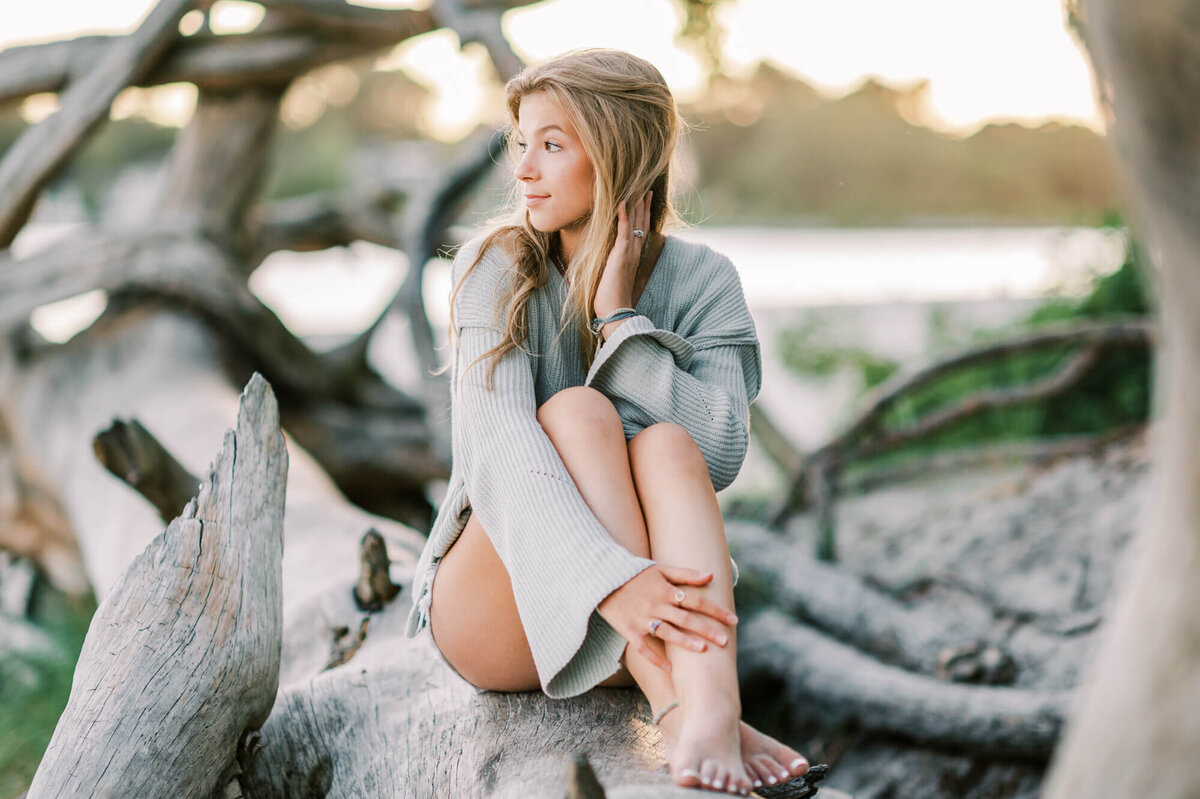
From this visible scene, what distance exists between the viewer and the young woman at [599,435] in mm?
1497

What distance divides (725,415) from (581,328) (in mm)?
340

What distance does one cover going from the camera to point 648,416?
1825mm

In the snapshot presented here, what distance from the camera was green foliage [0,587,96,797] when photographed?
304cm

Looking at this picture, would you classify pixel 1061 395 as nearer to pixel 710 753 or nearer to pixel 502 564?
pixel 502 564

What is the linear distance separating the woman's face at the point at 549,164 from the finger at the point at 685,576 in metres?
0.74

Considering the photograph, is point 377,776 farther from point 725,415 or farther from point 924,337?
point 924,337

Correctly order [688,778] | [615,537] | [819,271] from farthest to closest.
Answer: [819,271] → [615,537] → [688,778]

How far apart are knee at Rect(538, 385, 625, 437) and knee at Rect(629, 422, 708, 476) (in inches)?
1.7

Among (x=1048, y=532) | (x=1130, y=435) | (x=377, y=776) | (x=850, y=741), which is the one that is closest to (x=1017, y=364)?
(x=1130, y=435)

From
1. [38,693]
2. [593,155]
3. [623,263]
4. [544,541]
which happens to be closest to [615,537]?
[544,541]

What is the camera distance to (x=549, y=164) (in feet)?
6.15

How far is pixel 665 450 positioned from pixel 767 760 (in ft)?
1.63

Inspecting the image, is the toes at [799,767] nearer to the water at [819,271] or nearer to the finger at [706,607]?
the finger at [706,607]

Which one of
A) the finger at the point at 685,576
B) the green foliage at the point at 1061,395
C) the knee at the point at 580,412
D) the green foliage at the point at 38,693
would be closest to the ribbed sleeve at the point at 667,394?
the knee at the point at 580,412
